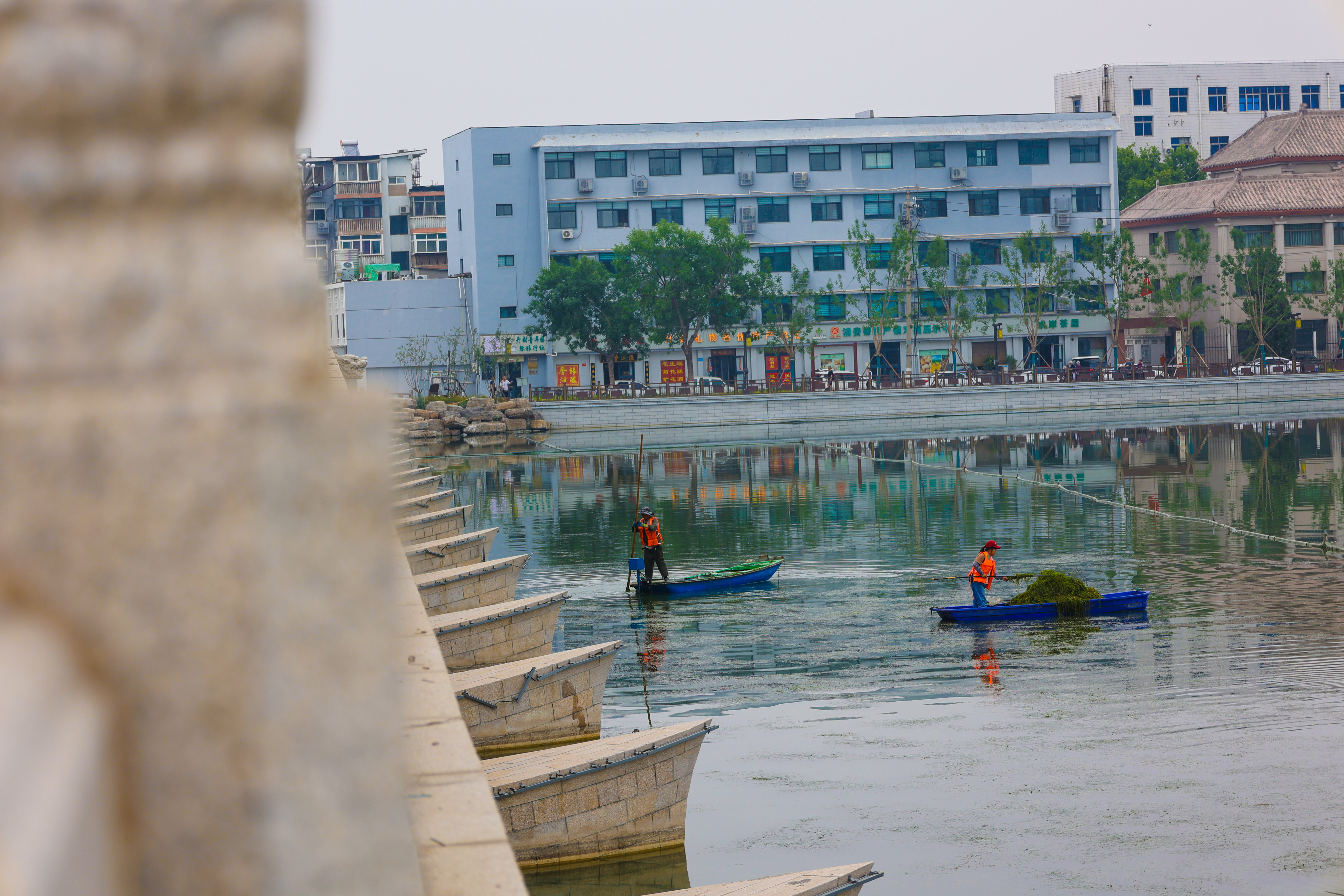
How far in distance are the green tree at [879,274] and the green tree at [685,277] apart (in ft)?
19.7

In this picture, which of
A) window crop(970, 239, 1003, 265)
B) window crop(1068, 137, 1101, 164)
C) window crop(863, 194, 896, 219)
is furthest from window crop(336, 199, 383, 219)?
window crop(1068, 137, 1101, 164)

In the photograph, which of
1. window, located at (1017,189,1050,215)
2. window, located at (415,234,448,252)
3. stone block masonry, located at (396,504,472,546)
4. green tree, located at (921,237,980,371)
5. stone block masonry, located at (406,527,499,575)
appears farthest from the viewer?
window, located at (415,234,448,252)

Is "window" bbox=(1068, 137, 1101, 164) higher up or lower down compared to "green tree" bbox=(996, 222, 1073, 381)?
higher up

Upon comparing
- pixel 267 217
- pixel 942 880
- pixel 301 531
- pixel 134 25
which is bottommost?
pixel 942 880

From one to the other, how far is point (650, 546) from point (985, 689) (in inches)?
325

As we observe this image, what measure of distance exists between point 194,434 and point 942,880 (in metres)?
10.4

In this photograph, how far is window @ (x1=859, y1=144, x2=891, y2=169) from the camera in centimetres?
6881

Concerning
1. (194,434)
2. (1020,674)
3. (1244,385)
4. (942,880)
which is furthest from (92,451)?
(1244,385)

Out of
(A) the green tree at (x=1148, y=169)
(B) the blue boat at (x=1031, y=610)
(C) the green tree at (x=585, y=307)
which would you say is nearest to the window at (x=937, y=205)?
(C) the green tree at (x=585, y=307)

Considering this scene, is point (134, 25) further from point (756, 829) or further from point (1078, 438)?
point (1078, 438)

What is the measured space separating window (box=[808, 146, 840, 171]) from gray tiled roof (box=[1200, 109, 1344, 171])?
2151 cm

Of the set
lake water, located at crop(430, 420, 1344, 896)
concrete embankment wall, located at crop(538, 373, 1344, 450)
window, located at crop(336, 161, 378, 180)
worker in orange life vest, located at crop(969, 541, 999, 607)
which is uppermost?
window, located at crop(336, 161, 378, 180)

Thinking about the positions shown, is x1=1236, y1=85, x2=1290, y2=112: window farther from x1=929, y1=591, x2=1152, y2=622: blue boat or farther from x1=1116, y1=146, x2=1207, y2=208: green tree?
x1=929, y1=591, x2=1152, y2=622: blue boat

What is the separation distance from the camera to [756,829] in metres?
11.7
